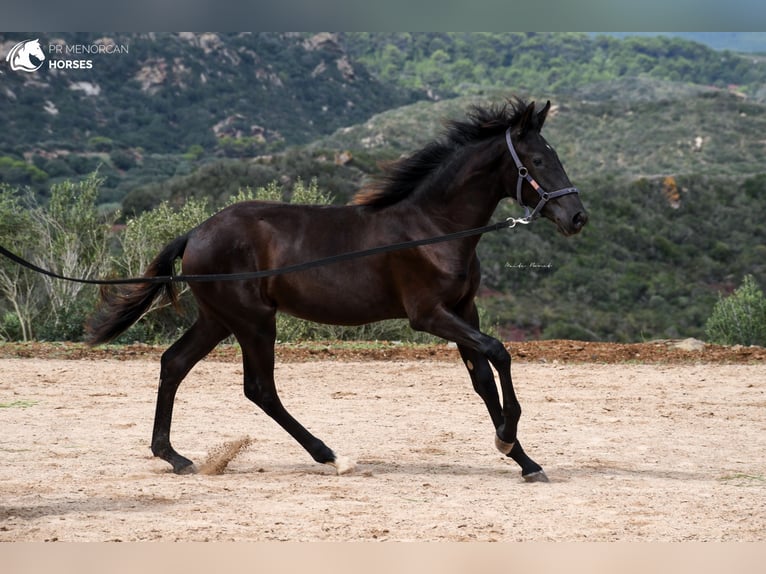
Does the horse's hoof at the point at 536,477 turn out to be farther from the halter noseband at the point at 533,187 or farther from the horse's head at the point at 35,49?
the horse's head at the point at 35,49

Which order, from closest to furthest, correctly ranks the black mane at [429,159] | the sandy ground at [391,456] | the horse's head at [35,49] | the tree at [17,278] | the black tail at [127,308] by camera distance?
the sandy ground at [391,456]
the black mane at [429,159]
the black tail at [127,308]
the tree at [17,278]
the horse's head at [35,49]

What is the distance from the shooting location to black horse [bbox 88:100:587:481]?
6.50 meters

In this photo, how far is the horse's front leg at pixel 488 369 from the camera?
248 inches

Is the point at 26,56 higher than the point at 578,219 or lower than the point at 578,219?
higher

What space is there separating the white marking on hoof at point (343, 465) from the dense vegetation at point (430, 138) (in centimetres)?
931

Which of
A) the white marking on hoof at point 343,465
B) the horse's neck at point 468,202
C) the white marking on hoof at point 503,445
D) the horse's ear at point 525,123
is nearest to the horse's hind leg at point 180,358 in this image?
the white marking on hoof at point 343,465

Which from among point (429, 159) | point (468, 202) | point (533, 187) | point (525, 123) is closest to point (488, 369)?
point (468, 202)

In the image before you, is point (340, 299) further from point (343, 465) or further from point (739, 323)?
point (739, 323)

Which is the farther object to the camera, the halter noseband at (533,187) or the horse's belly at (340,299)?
the horse's belly at (340,299)

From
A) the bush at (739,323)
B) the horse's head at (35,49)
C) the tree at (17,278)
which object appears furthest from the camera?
the horse's head at (35,49)

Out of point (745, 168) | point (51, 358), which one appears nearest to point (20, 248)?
point (51, 358)

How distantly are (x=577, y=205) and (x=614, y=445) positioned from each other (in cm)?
248

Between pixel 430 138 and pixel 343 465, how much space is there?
39615mm

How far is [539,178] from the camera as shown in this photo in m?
6.39
